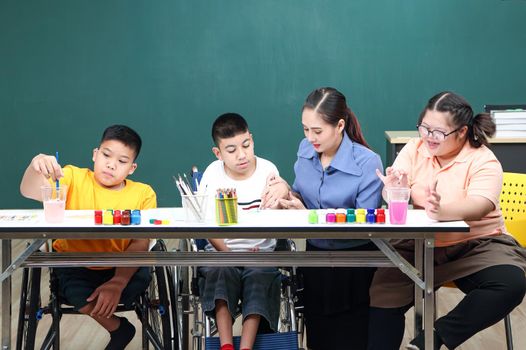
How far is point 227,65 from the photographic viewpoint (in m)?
6.40

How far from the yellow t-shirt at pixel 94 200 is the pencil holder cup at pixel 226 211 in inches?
21.9

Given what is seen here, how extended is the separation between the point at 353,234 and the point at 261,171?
64 centimetres

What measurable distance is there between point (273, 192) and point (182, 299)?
51cm

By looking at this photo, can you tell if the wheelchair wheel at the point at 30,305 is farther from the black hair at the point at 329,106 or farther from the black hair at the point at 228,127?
the black hair at the point at 329,106

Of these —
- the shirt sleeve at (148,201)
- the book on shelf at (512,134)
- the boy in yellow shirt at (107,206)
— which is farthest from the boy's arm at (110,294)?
the book on shelf at (512,134)

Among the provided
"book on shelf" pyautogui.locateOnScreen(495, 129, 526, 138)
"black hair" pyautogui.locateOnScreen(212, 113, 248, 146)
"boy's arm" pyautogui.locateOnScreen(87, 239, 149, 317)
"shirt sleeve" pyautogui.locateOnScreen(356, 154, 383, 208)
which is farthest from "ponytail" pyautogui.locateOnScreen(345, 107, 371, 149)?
"book on shelf" pyautogui.locateOnScreen(495, 129, 526, 138)

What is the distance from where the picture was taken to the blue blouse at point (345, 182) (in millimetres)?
3354

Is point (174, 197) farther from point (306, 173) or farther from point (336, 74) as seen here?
point (306, 173)

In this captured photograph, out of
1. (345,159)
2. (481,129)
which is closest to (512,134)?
(481,129)

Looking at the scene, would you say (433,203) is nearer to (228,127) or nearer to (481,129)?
(481,129)

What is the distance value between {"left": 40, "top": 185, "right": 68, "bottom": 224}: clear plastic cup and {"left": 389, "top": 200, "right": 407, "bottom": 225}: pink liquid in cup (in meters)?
1.09

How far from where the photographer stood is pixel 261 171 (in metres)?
3.50

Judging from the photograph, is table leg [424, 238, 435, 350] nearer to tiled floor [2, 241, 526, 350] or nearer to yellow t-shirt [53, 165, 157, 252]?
Answer: tiled floor [2, 241, 526, 350]

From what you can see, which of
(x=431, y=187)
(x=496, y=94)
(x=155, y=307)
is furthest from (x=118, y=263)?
(x=496, y=94)
